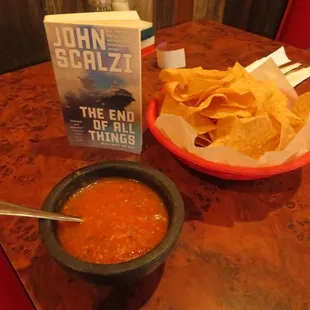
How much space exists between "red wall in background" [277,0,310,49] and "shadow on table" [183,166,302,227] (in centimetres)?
110

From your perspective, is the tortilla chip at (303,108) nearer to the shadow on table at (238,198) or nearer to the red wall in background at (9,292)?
the shadow on table at (238,198)

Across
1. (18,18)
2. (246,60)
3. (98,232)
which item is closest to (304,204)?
(98,232)

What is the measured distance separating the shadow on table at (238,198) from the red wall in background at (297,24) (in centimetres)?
110

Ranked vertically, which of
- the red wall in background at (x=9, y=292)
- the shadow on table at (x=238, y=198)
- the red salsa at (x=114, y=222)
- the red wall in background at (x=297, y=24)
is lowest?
the red wall in background at (x=9, y=292)

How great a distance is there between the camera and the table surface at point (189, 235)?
1.71ft

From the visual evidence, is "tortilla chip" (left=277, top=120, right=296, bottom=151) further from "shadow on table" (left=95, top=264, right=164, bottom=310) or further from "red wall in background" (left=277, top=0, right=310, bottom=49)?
"red wall in background" (left=277, top=0, right=310, bottom=49)

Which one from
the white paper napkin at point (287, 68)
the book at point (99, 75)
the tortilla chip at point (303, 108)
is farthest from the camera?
the white paper napkin at point (287, 68)

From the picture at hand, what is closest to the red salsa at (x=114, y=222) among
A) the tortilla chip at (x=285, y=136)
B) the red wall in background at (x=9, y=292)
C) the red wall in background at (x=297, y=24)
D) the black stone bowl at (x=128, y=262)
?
the black stone bowl at (x=128, y=262)

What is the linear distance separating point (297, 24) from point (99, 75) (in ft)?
4.17

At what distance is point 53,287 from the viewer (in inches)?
20.6

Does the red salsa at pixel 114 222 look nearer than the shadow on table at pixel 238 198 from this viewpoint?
Yes

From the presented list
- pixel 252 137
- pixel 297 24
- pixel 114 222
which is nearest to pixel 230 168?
pixel 252 137

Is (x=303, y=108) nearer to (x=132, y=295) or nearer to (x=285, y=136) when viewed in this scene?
(x=285, y=136)

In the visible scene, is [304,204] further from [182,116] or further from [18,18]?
[18,18]
